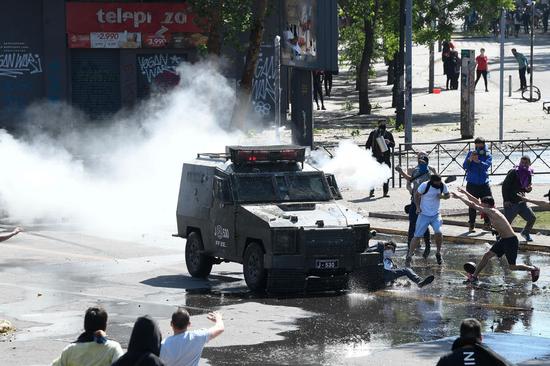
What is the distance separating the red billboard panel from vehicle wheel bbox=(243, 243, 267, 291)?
28.2 meters

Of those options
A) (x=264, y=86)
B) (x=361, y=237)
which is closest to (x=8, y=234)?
(x=361, y=237)

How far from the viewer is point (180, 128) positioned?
1415 inches

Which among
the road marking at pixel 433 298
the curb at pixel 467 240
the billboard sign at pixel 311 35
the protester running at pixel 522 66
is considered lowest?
the curb at pixel 467 240

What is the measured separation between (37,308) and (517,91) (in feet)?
131

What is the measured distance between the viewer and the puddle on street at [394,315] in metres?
15.6

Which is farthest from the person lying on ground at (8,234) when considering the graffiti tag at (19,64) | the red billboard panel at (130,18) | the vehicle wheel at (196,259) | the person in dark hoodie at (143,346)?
the red billboard panel at (130,18)

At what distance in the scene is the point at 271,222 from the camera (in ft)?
64.0

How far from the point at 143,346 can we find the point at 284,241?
33.6ft

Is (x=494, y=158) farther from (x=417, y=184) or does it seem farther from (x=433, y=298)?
(x=433, y=298)

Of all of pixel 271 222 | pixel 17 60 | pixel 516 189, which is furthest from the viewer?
pixel 17 60

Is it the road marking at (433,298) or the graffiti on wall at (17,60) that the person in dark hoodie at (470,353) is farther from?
the graffiti on wall at (17,60)

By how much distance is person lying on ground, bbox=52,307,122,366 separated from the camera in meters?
10.0

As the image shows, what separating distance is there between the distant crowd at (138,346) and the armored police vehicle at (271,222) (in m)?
8.49

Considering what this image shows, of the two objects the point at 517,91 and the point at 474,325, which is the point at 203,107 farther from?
the point at 474,325
